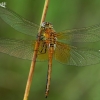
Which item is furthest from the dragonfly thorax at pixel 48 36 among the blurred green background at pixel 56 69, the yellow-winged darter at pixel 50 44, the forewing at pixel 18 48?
the blurred green background at pixel 56 69

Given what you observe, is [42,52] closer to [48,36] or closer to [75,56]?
[48,36]

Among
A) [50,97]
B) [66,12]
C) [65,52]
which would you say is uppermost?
[66,12]

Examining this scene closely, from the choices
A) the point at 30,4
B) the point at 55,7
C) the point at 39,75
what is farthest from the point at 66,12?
the point at 39,75

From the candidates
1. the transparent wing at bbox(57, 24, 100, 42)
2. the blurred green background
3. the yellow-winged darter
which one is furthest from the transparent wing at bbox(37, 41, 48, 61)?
the blurred green background

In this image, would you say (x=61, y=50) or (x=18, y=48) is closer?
(x=18, y=48)

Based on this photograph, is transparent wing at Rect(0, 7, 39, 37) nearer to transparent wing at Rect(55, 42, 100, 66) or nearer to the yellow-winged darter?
the yellow-winged darter

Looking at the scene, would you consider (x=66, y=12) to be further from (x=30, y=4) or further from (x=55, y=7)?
(x=30, y=4)

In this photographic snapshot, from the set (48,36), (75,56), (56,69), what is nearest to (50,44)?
(48,36)
